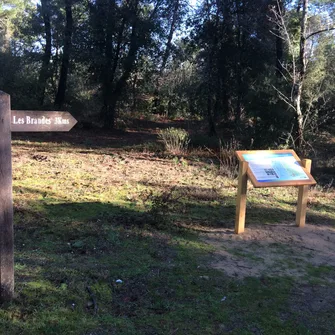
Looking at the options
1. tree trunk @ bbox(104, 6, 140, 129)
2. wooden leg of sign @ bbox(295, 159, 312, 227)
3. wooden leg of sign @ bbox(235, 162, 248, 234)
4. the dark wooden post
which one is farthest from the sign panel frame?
tree trunk @ bbox(104, 6, 140, 129)

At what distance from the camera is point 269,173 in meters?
5.62

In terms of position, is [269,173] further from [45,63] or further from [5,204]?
[45,63]

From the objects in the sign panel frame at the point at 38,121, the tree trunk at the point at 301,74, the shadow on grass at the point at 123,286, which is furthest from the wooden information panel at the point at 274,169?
the tree trunk at the point at 301,74

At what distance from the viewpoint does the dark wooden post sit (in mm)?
3045

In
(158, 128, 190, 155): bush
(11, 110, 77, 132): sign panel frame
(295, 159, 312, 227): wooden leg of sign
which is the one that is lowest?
(295, 159, 312, 227): wooden leg of sign

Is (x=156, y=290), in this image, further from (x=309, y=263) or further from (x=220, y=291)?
(x=309, y=263)

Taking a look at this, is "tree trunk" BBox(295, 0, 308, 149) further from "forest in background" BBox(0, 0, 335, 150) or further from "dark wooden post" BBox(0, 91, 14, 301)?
"dark wooden post" BBox(0, 91, 14, 301)

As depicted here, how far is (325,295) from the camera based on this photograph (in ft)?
12.9

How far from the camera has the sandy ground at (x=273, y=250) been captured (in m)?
4.50

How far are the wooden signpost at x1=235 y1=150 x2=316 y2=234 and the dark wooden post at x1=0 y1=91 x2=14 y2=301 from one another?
3.24m

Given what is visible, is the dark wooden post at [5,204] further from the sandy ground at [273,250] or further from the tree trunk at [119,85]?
the tree trunk at [119,85]

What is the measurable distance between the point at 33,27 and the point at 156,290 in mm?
20730

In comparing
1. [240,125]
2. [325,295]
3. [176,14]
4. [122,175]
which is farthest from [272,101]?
[325,295]

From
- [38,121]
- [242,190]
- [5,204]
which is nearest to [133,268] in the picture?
[5,204]
